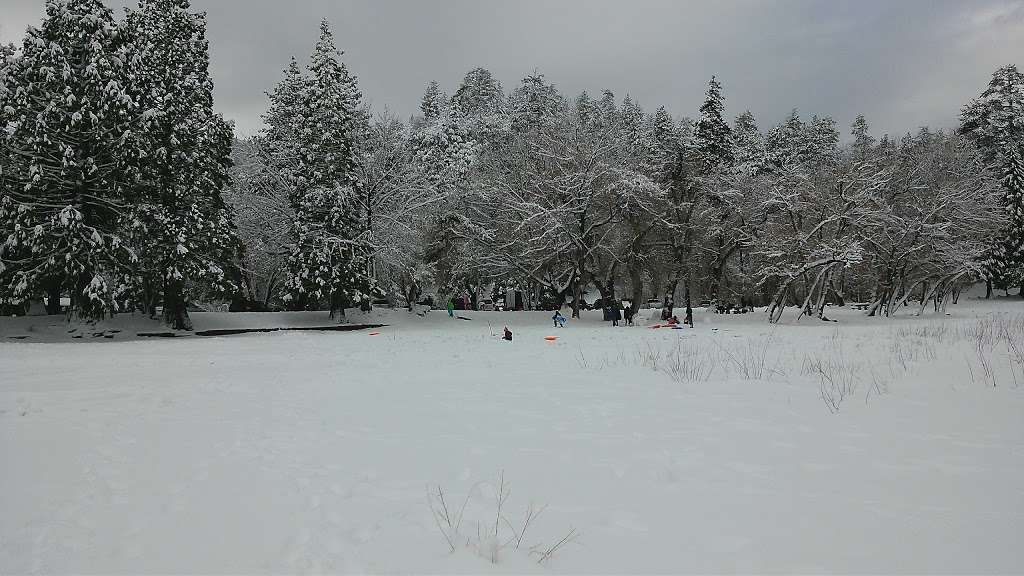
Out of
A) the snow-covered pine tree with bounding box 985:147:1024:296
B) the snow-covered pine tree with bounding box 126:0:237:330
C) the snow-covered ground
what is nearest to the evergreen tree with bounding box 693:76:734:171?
the snow-covered pine tree with bounding box 985:147:1024:296

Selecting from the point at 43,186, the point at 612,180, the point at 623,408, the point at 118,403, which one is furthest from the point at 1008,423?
the point at 43,186

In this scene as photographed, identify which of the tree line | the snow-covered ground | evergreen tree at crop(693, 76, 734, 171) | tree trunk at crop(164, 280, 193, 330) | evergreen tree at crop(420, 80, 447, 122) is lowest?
the snow-covered ground

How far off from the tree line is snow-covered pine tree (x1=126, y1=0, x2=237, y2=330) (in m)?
0.12

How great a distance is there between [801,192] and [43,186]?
37840 mm

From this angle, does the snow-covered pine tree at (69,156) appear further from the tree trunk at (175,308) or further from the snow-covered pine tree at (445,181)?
the snow-covered pine tree at (445,181)

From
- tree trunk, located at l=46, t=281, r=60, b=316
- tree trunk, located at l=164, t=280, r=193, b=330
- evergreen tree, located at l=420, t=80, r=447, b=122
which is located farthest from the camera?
evergreen tree, located at l=420, t=80, r=447, b=122

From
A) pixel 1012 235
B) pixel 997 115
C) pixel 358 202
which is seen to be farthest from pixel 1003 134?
pixel 358 202

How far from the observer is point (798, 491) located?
4.82 m

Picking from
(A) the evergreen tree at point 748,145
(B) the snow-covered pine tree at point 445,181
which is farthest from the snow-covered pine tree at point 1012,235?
(B) the snow-covered pine tree at point 445,181

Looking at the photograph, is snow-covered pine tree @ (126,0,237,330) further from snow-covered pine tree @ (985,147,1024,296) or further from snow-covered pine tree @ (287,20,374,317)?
snow-covered pine tree @ (985,147,1024,296)

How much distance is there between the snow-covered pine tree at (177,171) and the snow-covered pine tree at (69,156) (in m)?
1.02

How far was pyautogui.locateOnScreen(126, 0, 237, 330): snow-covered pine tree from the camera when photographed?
90.8ft

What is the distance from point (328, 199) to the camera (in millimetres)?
32781

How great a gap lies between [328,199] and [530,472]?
98.6 ft
